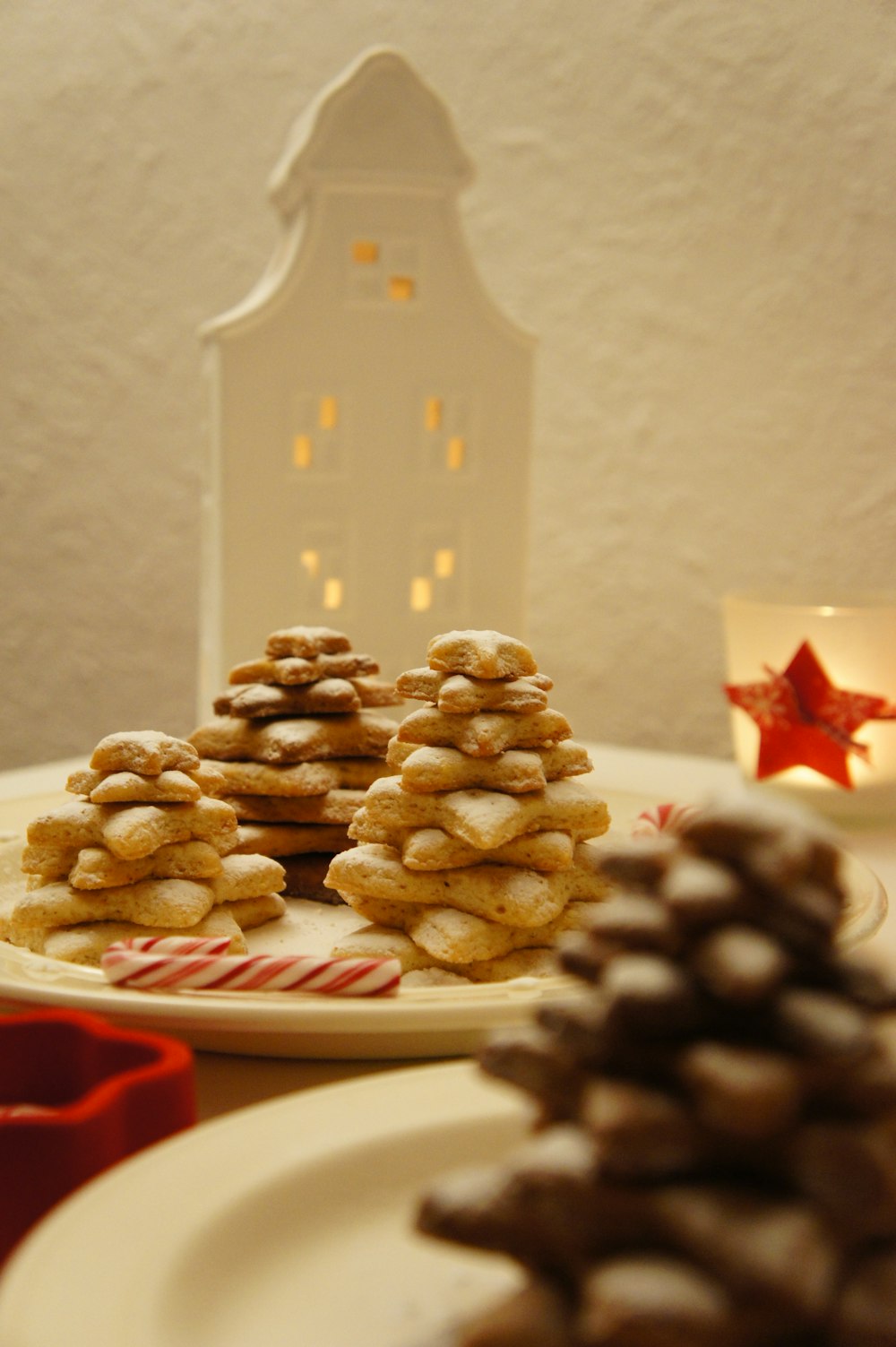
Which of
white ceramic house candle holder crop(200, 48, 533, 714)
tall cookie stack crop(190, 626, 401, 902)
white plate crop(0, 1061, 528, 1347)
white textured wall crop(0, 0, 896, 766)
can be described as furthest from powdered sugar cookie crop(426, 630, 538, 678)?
white textured wall crop(0, 0, 896, 766)

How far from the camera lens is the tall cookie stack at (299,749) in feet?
5.00

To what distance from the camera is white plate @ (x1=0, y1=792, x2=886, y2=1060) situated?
0.97m

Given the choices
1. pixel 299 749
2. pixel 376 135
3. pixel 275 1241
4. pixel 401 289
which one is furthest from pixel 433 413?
pixel 275 1241

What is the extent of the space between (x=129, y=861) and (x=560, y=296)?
206 centimetres

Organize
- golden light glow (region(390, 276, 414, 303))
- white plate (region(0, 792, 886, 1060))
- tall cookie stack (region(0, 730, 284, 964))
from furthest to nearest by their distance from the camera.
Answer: golden light glow (region(390, 276, 414, 303))
tall cookie stack (region(0, 730, 284, 964))
white plate (region(0, 792, 886, 1060))

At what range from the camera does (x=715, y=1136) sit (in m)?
0.48

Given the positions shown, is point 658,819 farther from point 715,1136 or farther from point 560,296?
point 560,296

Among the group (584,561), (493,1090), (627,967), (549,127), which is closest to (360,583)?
(584,561)

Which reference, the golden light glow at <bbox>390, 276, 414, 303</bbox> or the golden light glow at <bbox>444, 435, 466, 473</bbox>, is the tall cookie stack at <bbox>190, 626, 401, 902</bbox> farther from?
the golden light glow at <bbox>390, 276, 414, 303</bbox>

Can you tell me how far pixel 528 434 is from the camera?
2.31 m

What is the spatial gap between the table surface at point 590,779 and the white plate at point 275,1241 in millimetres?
228

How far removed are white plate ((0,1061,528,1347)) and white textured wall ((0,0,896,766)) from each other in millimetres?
2080

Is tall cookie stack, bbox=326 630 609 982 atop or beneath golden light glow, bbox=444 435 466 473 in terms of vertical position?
beneath

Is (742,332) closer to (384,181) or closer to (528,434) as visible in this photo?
(528,434)
